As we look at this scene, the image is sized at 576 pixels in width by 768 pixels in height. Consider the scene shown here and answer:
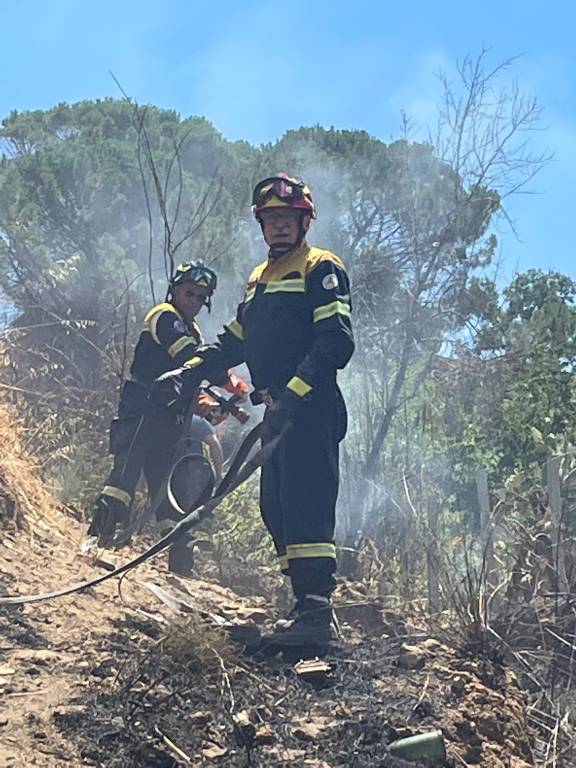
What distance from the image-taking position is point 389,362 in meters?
10.6

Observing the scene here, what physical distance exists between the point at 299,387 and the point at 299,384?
0.04 feet

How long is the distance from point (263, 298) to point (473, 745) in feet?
6.71

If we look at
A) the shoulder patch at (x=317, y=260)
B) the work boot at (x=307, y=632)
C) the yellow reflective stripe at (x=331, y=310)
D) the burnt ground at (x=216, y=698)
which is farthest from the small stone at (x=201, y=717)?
the shoulder patch at (x=317, y=260)

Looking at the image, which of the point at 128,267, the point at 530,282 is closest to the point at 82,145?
the point at 128,267

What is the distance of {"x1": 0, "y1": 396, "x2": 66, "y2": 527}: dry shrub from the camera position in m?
5.12

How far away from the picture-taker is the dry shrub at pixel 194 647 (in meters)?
2.95

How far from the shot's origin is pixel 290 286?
13.2 feet

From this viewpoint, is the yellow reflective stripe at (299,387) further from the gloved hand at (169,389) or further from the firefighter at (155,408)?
the firefighter at (155,408)

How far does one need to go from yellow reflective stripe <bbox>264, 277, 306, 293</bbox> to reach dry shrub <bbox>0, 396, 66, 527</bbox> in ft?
6.75

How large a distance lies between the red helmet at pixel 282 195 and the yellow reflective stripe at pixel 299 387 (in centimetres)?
79

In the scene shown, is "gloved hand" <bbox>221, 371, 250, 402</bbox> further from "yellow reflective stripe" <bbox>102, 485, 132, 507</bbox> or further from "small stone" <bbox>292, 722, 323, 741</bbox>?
"small stone" <bbox>292, 722, 323, 741</bbox>

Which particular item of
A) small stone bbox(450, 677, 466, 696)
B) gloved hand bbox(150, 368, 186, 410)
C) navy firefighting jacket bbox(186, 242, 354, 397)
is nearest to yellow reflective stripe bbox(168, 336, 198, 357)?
gloved hand bbox(150, 368, 186, 410)

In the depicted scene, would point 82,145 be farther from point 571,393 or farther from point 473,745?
point 473,745

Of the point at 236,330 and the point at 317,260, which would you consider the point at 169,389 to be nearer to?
the point at 236,330
